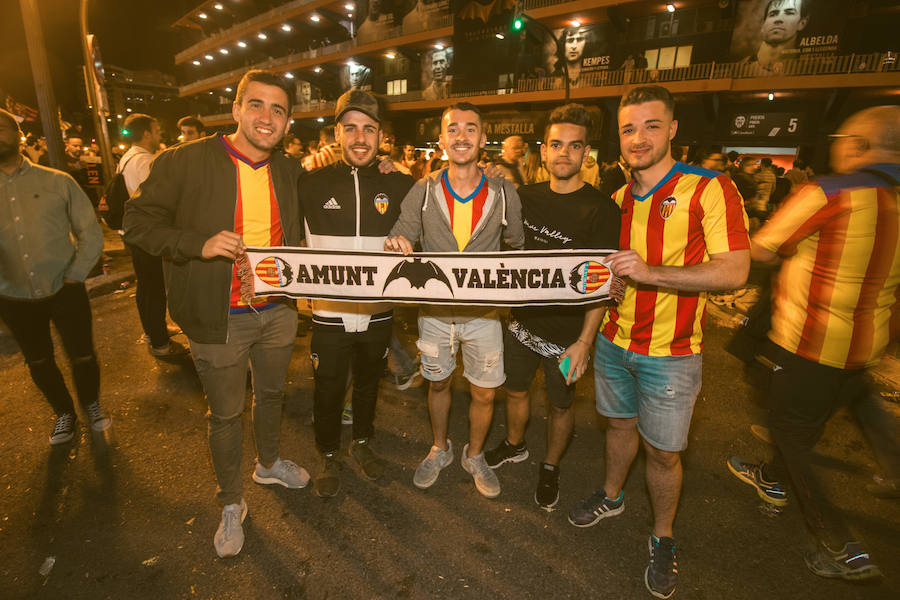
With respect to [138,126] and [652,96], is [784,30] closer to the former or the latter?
[652,96]

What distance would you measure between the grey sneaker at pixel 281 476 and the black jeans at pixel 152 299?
2.98 meters

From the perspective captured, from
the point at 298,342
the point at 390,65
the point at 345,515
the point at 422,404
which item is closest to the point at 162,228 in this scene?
the point at 345,515

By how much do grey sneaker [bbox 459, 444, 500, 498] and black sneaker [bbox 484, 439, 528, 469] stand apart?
0.11 metres

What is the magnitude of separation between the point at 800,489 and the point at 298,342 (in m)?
5.28

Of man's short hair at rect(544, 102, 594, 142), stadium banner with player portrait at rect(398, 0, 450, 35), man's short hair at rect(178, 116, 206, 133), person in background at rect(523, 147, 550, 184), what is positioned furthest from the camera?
stadium banner with player portrait at rect(398, 0, 450, 35)

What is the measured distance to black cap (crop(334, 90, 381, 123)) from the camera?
9.27ft

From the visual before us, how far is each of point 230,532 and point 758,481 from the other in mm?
3740

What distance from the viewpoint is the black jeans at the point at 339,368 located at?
119 inches

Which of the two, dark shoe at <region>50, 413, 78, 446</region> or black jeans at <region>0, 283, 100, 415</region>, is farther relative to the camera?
dark shoe at <region>50, 413, 78, 446</region>

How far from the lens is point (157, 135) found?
523cm

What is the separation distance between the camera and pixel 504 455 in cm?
346

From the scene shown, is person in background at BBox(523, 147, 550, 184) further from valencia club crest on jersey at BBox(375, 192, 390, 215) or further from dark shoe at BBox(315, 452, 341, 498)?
dark shoe at BBox(315, 452, 341, 498)

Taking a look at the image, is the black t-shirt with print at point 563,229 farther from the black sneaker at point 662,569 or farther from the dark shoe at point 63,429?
the dark shoe at point 63,429

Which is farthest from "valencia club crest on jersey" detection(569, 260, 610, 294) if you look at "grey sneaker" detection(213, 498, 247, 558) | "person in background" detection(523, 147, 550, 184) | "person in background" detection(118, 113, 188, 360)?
"person in background" detection(523, 147, 550, 184)
